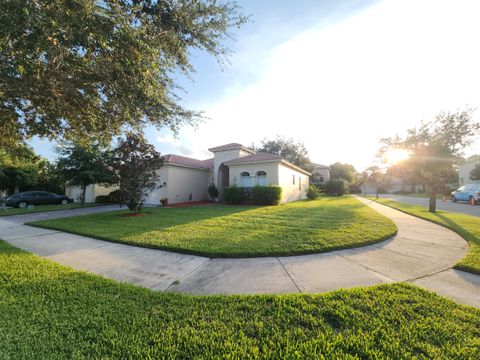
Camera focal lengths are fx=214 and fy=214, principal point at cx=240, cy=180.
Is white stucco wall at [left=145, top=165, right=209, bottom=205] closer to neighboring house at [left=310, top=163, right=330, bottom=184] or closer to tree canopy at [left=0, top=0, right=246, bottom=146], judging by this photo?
tree canopy at [left=0, top=0, right=246, bottom=146]

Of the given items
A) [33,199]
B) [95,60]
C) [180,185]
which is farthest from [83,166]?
[95,60]

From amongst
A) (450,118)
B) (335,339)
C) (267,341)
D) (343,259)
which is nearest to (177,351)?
(267,341)

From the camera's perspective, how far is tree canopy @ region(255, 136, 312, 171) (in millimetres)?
35656

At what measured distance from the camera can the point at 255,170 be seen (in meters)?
16.6

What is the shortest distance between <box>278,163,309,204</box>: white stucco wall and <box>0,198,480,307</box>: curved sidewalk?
1123 centimetres

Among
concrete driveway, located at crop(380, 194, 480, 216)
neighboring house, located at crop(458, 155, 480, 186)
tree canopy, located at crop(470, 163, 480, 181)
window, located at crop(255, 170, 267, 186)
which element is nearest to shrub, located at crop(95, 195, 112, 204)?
window, located at crop(255, 170, 267, 186)

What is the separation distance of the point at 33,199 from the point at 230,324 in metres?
24.1

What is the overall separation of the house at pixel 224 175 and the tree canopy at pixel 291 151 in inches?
585

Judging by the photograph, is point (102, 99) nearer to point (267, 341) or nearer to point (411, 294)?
point (267, 341)

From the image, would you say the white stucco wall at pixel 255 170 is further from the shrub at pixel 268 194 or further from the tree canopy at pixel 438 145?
the tree canopy at pixel 438 145

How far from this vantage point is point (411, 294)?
2934 mm

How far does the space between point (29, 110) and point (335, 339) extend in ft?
27.0

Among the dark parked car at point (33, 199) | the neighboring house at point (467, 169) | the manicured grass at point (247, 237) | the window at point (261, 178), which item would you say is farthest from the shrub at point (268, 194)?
the neighboring house at point (467, 169)

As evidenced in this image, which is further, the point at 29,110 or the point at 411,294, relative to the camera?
the point at 29,110
